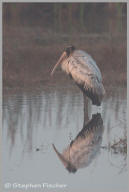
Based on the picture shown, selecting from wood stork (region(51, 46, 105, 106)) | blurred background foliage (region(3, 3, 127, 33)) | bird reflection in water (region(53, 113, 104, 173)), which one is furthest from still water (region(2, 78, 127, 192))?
blurred background foliage (region(3, 3, 127, 33))

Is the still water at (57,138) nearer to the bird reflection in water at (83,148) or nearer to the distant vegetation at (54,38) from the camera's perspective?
the bird reflection in water at (83,148)

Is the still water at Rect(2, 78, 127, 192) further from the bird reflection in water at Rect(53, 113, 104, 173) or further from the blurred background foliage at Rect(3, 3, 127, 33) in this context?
the blurred background foliage at Rect(3, 3, 127, 33)

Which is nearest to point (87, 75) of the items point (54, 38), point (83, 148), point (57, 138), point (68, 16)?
point (57, 138)

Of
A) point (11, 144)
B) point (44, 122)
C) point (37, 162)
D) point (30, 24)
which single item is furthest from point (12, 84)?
point (30, 24)

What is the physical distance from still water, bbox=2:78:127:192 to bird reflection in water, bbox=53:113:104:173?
0.01m

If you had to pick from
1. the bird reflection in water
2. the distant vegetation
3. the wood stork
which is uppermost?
the distant vegetation

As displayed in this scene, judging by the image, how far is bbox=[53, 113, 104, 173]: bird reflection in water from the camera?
20.9 feet

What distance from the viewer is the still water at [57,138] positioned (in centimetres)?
597

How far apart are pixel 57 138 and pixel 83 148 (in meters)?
0.68

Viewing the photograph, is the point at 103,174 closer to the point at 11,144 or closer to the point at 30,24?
the point at 11,144

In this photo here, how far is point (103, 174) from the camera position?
6.07 meters

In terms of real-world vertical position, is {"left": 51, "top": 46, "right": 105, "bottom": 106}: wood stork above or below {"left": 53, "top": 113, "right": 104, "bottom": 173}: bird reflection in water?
above

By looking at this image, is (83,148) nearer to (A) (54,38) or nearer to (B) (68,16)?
(A) (54,38)

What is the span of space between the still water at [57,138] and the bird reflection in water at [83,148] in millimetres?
12
